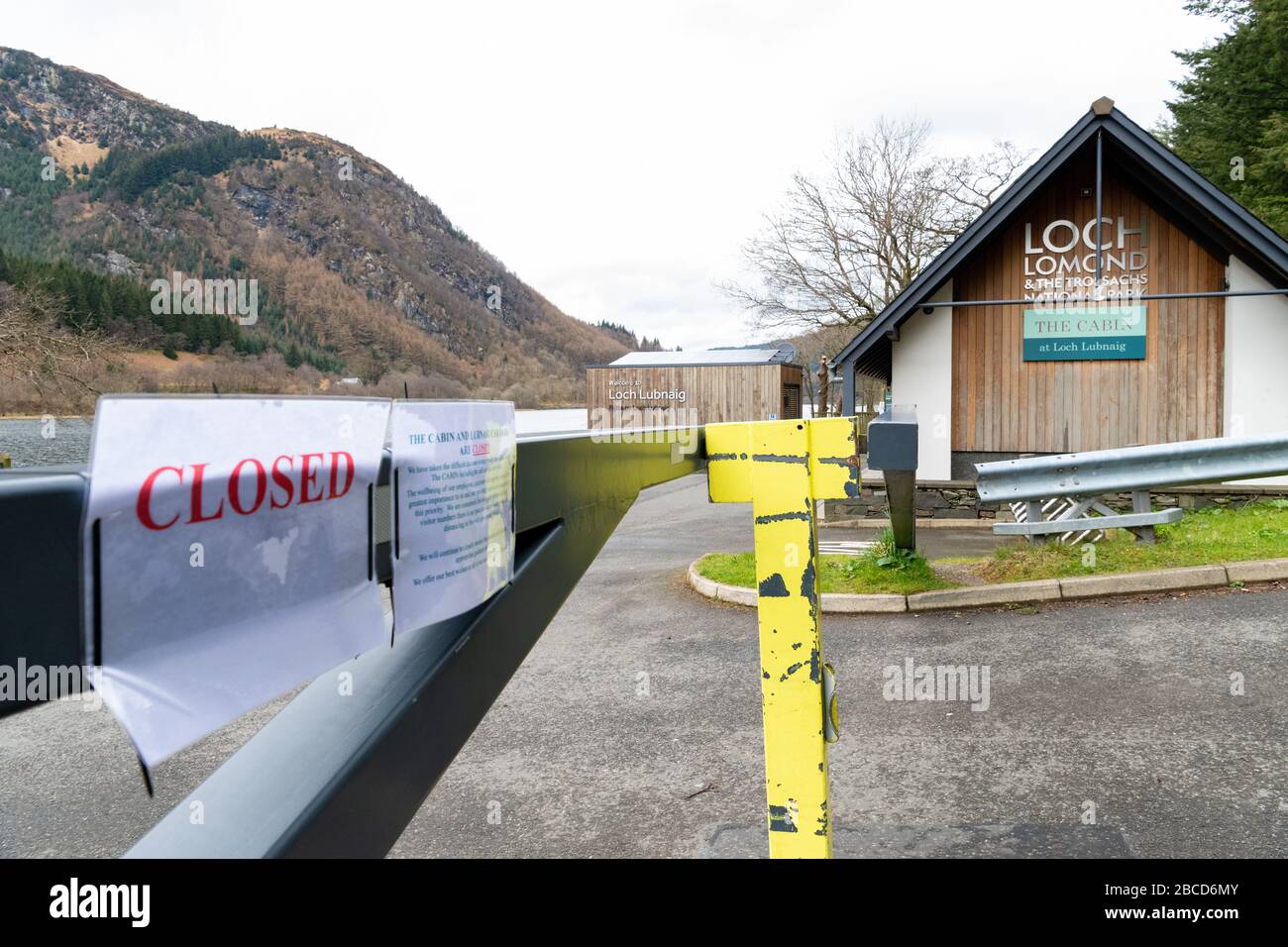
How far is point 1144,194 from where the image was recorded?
14.4m

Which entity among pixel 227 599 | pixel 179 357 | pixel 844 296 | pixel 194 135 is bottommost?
pixel 227 599

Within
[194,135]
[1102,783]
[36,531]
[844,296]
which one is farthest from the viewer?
[844,296]

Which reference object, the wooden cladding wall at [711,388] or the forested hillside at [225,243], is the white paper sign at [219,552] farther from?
the wooden cladding wall at [711,388]

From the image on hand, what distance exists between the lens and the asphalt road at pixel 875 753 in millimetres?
3594

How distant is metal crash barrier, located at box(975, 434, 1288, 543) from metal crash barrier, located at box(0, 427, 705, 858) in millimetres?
8224

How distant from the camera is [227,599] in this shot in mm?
654

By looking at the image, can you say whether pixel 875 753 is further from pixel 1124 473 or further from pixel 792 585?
pixel 1124 473

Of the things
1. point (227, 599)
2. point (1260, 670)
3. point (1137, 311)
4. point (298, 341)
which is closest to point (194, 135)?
point (298, 341)

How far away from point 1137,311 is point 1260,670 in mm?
10623

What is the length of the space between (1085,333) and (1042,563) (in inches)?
320

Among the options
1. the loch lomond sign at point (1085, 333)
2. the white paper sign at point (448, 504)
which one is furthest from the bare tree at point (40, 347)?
the loch lomond sign at point (1085, 333)

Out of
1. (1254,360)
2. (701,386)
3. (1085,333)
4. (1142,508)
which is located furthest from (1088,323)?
(701,386)

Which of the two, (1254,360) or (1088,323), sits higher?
(1088,323)
